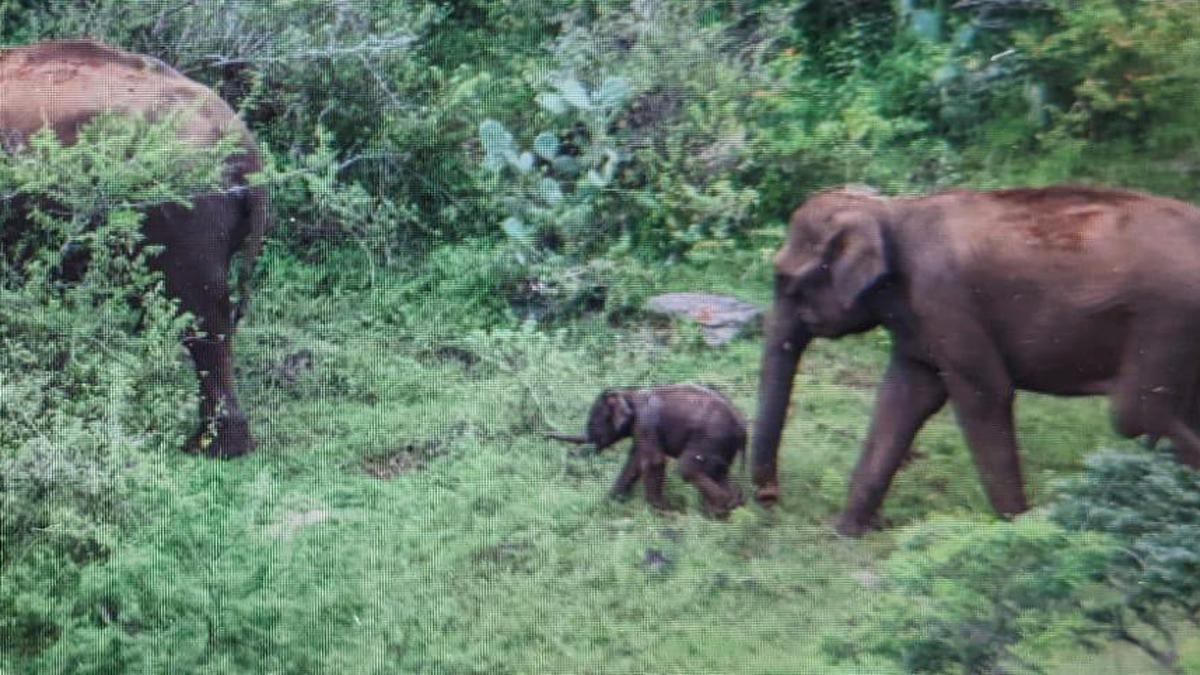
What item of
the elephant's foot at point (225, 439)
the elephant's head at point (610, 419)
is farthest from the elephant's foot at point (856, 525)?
the elephant's foot at point (225, 439)

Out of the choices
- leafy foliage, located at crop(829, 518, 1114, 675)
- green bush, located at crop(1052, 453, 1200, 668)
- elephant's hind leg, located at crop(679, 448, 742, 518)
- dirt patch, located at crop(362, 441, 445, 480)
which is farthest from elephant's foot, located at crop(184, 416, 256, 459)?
green bush, located at crop(1052, 453, 1200, 668)

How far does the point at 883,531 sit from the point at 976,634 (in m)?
1.03

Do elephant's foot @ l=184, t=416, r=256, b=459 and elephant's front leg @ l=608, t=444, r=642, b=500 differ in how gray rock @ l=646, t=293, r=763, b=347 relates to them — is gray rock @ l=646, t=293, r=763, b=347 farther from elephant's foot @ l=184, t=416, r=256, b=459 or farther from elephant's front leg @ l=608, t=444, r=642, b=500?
elephant's foot @ l=184, t=416, r=256, b=459

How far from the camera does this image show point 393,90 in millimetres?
5008

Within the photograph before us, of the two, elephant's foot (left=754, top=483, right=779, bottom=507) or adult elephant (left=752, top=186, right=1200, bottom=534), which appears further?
elephant's foot (left=754, top=483, right=779, bottom=507)

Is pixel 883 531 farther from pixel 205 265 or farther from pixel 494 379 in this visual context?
pixel 205 265

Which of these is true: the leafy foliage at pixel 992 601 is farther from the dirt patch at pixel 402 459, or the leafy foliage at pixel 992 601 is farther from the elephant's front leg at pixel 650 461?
the dirt patch at pixel 402 459

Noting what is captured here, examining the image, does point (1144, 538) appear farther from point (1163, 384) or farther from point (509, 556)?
point (509, 556)

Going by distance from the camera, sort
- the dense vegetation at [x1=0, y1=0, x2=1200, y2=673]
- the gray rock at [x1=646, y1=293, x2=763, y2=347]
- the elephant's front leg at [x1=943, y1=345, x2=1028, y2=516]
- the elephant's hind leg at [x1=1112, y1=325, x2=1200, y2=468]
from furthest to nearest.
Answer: the gray rock at [x1=646, y1=293, x2=763, y2=347], the elephant's front leg at [x1=943, y1=345, x2=1028, y2=516], the elephant's hind leg at [x1=1112, y1=325, x2=1200, y2=468], the dense vegetation at [x1=0, y1=0, x2=1200, y2=673]

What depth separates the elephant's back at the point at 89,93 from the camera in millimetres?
4102

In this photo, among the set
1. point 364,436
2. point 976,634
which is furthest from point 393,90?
point 976,634

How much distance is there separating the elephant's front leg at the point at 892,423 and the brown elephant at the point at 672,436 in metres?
0.30

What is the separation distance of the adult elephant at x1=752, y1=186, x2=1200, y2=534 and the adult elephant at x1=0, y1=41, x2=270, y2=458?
4.41ft

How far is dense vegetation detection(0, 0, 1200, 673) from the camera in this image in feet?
10.1
